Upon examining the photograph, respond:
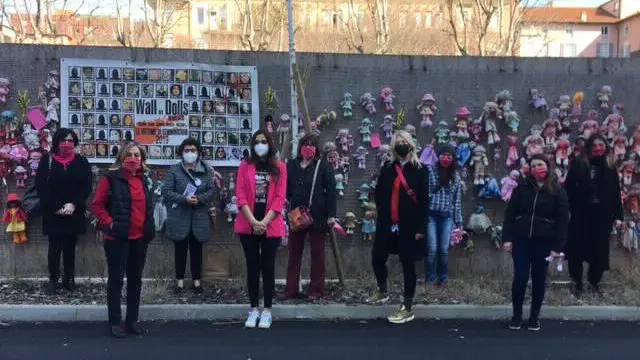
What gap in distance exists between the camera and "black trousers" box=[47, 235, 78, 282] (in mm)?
6832

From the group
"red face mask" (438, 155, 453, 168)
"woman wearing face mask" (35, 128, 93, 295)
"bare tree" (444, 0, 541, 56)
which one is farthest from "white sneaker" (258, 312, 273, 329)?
"bare tree" (444, 0, 541, 56)

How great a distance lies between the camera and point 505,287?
736 cm

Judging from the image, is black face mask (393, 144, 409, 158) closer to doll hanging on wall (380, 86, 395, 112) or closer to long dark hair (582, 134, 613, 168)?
doll hanging on wall (380, 86, 395, 112)

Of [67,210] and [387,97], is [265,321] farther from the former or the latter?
[387,97]

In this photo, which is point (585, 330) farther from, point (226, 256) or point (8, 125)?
point (8, 125)

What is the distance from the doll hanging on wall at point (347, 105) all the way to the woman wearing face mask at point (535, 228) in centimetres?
256

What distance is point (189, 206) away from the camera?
22.6ft

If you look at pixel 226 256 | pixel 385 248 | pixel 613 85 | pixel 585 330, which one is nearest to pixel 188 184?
pixel 226 256

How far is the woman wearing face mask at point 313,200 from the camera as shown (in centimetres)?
667

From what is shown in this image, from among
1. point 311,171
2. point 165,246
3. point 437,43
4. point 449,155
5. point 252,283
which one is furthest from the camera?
point 437,43

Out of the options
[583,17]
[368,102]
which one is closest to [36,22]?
[368,102]

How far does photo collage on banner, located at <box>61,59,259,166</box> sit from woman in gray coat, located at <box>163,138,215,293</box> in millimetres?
805

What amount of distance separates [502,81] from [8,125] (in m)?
6.48

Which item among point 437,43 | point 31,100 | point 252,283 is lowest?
point 252,283
